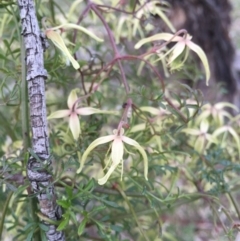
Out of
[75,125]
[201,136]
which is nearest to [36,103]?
[75,125]

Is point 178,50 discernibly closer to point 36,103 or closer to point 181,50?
point 181,50

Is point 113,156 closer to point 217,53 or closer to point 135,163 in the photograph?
point 135,163

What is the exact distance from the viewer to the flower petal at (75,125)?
510mm

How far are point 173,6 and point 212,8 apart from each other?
0.10m

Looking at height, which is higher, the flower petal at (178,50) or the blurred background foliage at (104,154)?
the flower petal at (178,50)

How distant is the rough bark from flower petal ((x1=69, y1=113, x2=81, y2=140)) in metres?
A: 0.06

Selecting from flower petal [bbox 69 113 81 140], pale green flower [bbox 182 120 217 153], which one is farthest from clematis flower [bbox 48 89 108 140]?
pale green flower [bbox 182 120 217 153]

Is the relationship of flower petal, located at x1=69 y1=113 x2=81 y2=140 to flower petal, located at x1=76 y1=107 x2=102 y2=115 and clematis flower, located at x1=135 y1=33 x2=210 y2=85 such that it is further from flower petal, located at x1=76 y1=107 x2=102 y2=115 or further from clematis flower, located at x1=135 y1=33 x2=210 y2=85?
clematis flower, located at x1=135 y1=33 x2=210 y2=85

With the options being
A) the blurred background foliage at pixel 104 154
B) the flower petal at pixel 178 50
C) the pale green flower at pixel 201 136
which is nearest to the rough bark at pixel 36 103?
the blurred background foliage at pixel 104 154

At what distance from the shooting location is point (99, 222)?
502mm

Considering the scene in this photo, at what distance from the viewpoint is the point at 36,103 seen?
0.44 metres

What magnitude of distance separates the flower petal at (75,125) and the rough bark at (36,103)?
0.06m

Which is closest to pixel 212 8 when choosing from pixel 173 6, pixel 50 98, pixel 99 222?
pixel 173 6

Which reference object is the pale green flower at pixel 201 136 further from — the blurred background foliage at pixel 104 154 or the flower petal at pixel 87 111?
the flower petal at pixel 87 111
